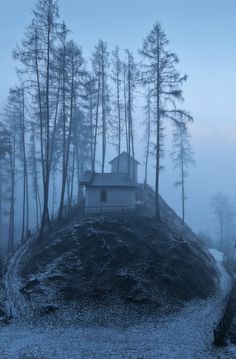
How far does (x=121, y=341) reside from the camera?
15.3 meters

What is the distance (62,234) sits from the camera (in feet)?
81.6

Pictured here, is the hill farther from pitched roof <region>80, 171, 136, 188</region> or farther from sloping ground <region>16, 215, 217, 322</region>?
pitched roof <region>80, 171, 136, 188</region>

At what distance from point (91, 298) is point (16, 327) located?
158 inches

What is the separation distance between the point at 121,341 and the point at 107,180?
17.8 m

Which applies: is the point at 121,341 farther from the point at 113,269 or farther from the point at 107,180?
the point at 107,180

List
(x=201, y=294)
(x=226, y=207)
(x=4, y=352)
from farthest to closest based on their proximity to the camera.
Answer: (x=226, y=207) < (x=201, y=294) < (x=4, y=352)

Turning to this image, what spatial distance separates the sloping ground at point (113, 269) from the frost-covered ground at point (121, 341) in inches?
63.4

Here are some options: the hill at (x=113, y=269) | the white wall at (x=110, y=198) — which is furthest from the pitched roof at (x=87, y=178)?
the hill at (x=113, y=269)

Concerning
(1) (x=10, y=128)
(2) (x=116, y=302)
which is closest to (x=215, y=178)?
(1) (x=10, y=128)

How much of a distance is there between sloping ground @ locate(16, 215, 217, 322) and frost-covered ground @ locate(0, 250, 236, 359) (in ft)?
5.28

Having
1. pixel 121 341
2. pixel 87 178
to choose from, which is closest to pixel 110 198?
pixel 87 178

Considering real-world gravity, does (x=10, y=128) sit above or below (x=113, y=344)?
above

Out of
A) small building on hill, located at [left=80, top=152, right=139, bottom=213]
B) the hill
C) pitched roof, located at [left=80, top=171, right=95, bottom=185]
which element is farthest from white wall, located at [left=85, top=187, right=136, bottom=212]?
the hill

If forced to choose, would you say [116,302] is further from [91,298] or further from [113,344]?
[113,344]
